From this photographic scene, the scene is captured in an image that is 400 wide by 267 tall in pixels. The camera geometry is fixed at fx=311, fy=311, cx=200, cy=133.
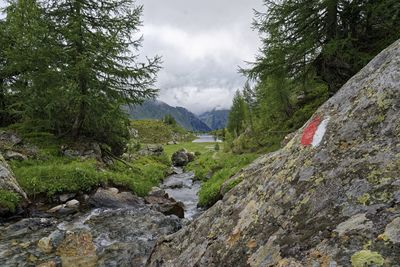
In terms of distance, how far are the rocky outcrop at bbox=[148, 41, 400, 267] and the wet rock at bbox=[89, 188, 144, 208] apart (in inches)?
386

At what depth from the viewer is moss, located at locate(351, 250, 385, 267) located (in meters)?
2.84

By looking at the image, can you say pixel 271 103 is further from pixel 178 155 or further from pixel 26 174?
pixel 26 174

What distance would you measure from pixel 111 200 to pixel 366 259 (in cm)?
1393

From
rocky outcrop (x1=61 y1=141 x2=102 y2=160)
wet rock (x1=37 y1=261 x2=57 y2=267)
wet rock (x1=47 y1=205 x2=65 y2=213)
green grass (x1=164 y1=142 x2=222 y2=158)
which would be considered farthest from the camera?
green grass (x1=164 y1=142 x2=222 y2=158)

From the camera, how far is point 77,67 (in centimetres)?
1969

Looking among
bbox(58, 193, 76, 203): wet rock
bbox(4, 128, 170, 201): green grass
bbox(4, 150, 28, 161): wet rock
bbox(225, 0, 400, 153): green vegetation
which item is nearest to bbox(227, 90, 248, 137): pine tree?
bbox(225, 0, 400, 153): green vegetation

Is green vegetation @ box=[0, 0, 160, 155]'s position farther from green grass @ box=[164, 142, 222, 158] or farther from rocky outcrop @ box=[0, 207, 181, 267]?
green grass @ box=[164, 142, 222, 158]

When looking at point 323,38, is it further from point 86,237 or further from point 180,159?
point 180,159

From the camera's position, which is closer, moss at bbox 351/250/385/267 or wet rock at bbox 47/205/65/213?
moss at bbox 351/250/385/267

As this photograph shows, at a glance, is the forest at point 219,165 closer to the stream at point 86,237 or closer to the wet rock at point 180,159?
the stream at point 86,237

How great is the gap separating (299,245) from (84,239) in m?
7.72

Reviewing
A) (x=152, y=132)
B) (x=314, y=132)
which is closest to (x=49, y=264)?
(x=314, y=132)

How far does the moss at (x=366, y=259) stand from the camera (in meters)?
2.84

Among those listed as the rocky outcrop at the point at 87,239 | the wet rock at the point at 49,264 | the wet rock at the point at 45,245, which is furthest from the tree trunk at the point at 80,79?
the wet rock at the point at 49,264
